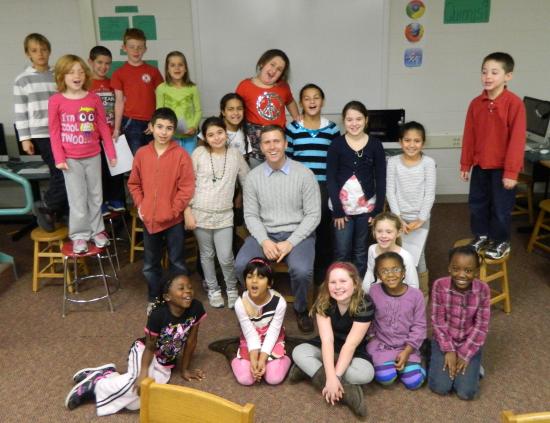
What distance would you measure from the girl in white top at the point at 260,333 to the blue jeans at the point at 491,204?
4.25 feet

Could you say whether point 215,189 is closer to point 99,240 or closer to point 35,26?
point 99,240

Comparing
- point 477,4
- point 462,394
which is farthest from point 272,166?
point 477,4

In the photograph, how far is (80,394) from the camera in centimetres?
243

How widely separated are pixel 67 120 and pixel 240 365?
1675mm

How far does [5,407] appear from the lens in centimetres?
245

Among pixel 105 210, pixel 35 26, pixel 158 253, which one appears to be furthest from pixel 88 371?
pixel 35 26

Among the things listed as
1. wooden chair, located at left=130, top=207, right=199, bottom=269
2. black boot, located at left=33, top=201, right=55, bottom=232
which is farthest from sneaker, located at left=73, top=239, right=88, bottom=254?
wooden chair, located at left=130, top=207, right=199, bottom=269

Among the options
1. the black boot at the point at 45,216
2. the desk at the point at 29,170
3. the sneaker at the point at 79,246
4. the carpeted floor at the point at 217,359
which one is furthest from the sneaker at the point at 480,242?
the desk at the point at 29,170

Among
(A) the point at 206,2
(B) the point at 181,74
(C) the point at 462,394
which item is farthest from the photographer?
(A) the point at 206,2

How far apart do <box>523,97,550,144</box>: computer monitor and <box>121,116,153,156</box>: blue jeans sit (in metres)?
3.15

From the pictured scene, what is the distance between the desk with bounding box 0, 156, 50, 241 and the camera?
427cm

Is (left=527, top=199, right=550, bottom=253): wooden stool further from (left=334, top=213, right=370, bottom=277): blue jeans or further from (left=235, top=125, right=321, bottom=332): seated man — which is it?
(left=235, top=125, right=321, bottom=332): seated man

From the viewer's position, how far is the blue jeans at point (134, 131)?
4047mm

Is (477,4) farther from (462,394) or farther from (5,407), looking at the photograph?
(5,407)
